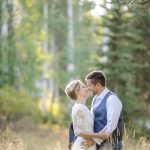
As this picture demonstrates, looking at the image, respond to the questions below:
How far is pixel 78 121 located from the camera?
945cm

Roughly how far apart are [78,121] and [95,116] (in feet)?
1.01

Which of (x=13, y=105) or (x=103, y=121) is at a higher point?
(x=103, y=121)

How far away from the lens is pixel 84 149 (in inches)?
377

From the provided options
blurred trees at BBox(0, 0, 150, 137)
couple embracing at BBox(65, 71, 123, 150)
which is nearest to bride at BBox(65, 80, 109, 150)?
couple embracing at BBox(65, 71, 123, 150)

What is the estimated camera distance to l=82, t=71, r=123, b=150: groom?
30.7 ft

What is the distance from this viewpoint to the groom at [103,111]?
9.36 metres

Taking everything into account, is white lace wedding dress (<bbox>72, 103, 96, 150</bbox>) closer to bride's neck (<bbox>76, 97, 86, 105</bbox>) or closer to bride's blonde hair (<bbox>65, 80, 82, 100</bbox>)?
bride's neck (<bbox>76, 97, 86, 105</bbox>)

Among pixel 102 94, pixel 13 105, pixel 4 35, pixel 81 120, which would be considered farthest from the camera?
pixel 4 35

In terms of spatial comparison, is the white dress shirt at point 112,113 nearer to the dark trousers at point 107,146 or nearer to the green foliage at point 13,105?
the dark trousers at point 107,146

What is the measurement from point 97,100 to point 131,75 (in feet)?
50.3

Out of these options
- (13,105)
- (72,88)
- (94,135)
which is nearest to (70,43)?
(13,105)

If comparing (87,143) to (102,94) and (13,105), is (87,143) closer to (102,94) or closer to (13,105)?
(102,94)

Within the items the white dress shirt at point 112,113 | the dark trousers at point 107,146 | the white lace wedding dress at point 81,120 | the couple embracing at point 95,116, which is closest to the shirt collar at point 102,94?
the couple embracing at point 95,116

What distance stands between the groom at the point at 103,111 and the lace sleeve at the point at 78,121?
22 centimetres
